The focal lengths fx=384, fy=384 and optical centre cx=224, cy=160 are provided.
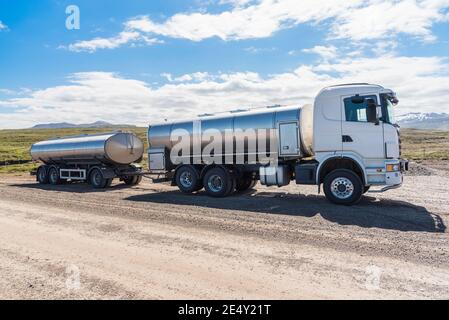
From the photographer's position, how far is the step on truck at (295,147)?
11.9 metres

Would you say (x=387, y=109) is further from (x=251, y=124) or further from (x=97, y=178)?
(x=97, y=178)

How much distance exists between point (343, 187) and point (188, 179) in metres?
6.71

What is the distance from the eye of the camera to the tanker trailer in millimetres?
Answer: 20062

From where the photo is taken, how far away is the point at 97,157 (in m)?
20.3

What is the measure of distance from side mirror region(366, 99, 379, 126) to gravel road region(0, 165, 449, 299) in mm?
2711

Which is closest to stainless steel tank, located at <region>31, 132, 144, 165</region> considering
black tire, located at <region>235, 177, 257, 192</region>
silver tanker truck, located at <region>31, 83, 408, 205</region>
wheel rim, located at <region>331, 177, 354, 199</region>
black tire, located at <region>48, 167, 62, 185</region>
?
silver tanker truck, located at <region>31, 83, 408, 205</region>

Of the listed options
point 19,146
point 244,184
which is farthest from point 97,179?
point 19,146

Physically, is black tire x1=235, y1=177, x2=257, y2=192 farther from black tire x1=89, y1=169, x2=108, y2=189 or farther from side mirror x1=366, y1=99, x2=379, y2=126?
black tire x1=89, y1=169, x2=108, y2=189

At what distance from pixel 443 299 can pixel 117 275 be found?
15.9ft

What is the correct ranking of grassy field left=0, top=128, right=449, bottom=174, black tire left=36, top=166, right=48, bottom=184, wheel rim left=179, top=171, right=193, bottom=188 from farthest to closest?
grassy field left=0, top=128, right=449, bottom=174 → black tire left=36, top=166, right=48, bottom=184 → wheel rim left=179, top=171, right=193, bottom=188

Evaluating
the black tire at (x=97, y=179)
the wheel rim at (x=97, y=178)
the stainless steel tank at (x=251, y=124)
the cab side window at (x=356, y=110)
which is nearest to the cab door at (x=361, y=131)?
the cab side window at (x=356, y=110)

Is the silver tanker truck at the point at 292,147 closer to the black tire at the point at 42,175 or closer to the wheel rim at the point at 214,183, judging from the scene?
the wheel rim at the point at 214,183

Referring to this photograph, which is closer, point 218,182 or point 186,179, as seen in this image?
point 218,182
